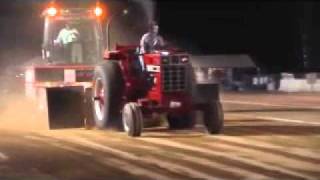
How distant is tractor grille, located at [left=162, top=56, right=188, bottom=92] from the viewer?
632 inches

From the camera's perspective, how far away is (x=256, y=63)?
64562 mm

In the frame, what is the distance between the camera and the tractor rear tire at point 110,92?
16.7 meters

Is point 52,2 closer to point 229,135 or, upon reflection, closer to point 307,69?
point 229,135

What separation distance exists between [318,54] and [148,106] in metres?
42.0

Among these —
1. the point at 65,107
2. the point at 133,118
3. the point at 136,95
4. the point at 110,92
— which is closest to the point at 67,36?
the point at 65,107

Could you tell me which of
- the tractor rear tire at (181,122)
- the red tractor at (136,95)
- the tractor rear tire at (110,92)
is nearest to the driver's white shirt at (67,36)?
the red tractor at (136,95)

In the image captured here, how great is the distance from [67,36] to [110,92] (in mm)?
6452

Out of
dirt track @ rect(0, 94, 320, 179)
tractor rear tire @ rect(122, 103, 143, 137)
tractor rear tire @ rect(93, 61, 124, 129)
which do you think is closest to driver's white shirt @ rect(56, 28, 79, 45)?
dirt track @ rect(0, 94, 320, 179)

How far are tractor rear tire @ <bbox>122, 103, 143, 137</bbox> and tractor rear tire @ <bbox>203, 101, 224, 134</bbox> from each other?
54.6 inches

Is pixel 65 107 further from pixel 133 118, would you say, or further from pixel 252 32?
pixel 252 32

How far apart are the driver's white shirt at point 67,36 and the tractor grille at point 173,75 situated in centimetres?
718

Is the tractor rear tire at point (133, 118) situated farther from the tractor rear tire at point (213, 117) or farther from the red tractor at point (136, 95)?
the tractor rear tire at point (213, 117)

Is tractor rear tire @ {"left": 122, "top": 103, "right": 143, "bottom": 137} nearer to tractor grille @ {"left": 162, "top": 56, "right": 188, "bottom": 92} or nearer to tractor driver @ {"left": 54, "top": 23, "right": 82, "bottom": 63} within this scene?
tractor grille @ {"left": 162, "top": 56, "right": 188, "bottom": 92}

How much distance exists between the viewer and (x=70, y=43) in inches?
901
